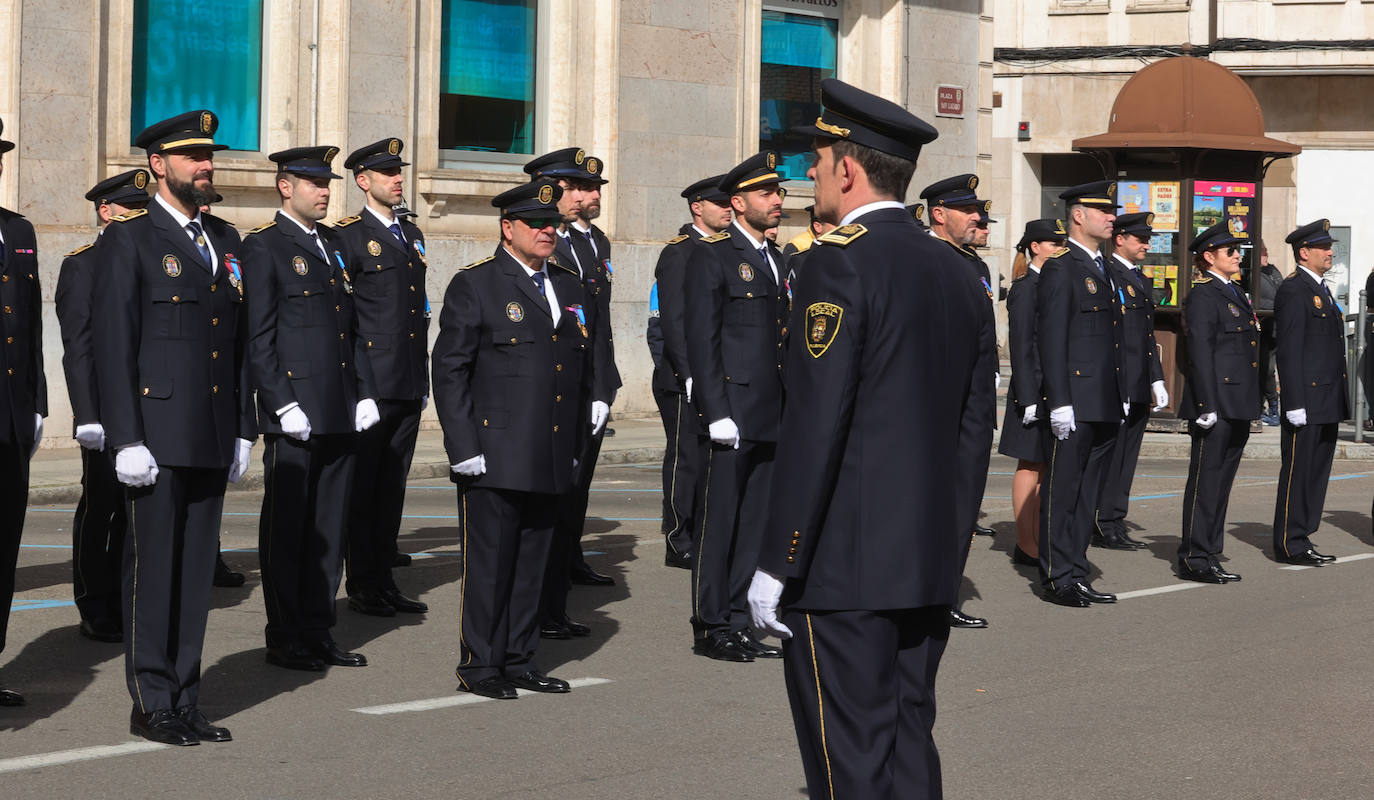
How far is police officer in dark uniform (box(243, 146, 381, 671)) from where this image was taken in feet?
26.2

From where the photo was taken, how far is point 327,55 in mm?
17062

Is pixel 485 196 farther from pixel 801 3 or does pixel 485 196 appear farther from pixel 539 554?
pixel 539 554

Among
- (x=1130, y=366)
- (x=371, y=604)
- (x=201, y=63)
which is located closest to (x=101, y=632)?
(x=371, y=604)

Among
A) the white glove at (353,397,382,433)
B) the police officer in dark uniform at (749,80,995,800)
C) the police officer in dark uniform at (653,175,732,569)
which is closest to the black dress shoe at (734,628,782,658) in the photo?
the police officer in dark uniform at (653,175,732,569)

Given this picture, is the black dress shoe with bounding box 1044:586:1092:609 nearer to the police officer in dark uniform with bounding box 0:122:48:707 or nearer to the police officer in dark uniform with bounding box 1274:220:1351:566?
the police officer in dark uniform with bounding box 1274:220:1351:566

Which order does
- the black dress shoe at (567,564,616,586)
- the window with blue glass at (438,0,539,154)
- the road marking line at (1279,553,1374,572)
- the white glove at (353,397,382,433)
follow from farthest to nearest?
the window with blue glass at (438,0,539,154) < the road marking line at (1279,553,1374,572) < the black dress shoe at (567,564,616,586) < the white glove at (353,397,382,433)

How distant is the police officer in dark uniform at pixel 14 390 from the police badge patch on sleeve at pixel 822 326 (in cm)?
392

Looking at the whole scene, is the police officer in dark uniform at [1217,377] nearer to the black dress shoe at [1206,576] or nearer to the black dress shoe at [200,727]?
the black dress shoe at [1206,576]

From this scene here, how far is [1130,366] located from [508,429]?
535cm

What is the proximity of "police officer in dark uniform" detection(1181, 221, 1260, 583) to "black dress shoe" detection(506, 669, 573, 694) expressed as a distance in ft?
15.8

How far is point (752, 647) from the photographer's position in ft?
27.7

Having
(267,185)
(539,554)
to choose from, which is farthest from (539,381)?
(267,185)

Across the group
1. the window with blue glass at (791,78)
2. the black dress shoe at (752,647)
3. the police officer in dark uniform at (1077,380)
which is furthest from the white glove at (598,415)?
the window with blue glass at (791,78)

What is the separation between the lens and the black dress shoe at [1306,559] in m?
11.6
